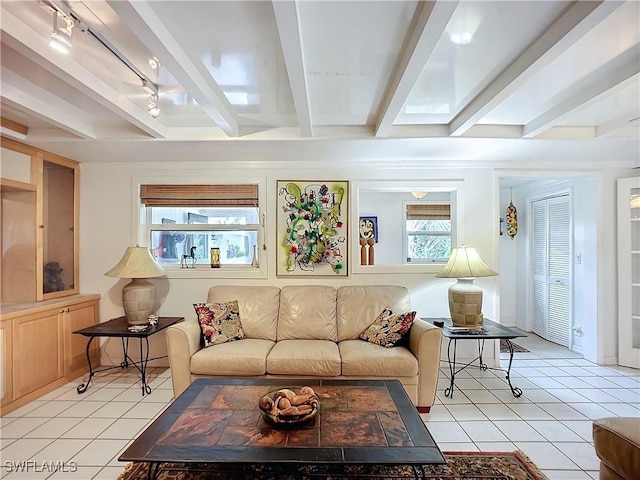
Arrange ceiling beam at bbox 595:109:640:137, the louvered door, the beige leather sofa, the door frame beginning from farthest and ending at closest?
the louvered door → the door frame → the beige leather sofa → ceiling beam at bbox 595:109:640:137

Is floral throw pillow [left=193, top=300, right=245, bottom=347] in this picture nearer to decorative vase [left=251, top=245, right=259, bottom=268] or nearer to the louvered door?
decorative vase [left=251, top=245, right=259, bottom=268]

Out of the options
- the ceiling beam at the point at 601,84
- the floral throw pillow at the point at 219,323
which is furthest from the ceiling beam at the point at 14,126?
the ceiling beam at the point at 601,84

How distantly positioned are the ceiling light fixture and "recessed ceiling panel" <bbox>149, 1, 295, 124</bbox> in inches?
18.1

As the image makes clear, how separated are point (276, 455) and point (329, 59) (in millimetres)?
2055

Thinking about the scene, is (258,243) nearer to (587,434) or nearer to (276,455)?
(276,455)

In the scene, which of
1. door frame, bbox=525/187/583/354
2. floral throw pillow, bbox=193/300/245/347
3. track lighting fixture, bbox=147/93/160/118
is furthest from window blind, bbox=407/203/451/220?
track lighting fixture, bbox=147/93/160/118

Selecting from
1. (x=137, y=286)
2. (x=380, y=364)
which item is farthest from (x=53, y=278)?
(x=380, y=364)

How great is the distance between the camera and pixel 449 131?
9.93ft

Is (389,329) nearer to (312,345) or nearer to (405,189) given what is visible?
(312,345)

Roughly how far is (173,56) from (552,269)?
528 cm

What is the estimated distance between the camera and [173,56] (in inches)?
71.2

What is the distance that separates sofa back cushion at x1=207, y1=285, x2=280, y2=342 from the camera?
343 centimetres

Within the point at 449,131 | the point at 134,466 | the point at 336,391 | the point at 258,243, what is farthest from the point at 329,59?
the point at 134,466

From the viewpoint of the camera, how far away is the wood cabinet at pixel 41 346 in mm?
2873
